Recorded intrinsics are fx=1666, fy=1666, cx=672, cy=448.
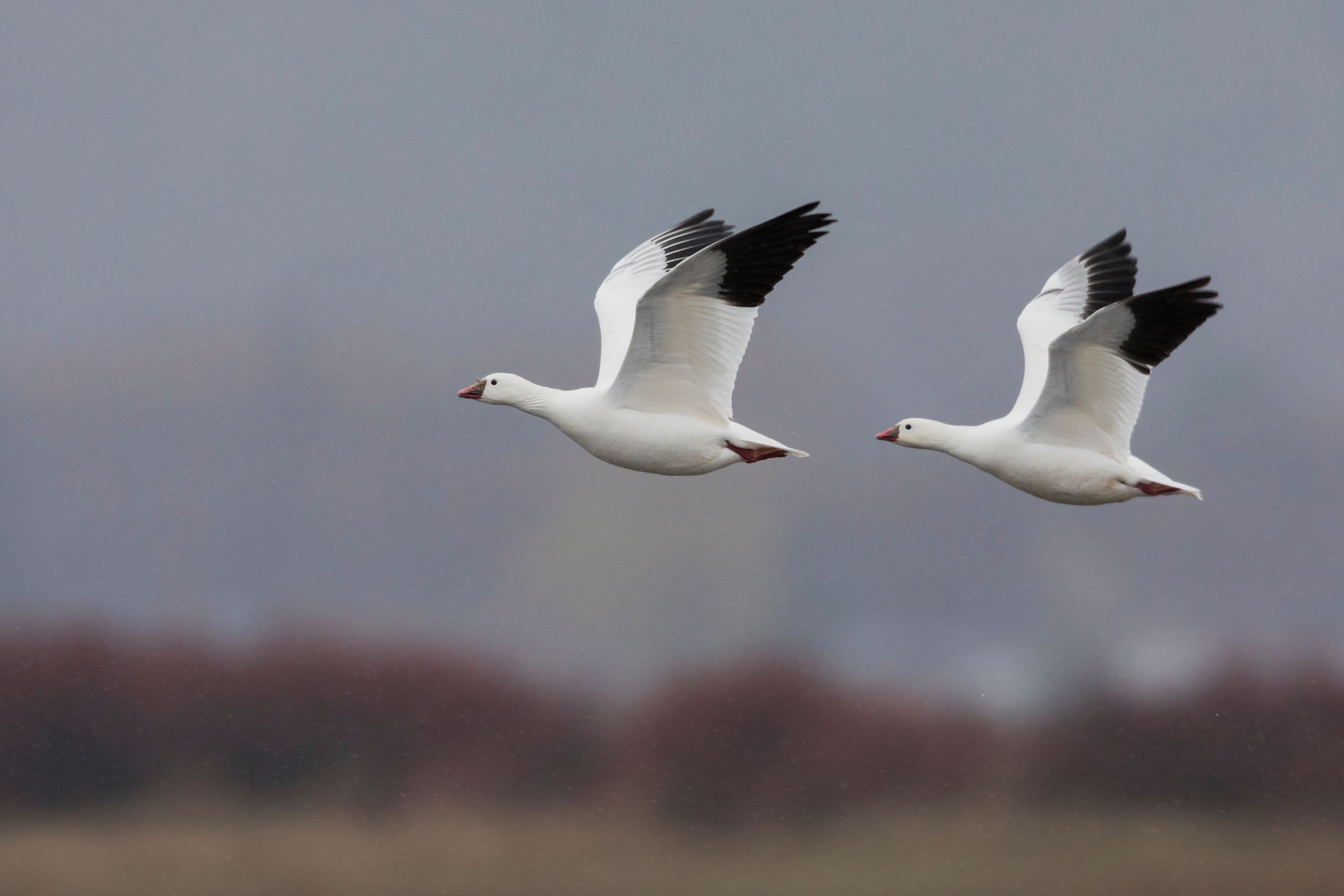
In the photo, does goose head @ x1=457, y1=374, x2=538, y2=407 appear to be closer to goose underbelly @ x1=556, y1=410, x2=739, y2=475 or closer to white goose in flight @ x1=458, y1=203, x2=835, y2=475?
white goose in flight @ x1=458, y1=203, x2=835, y2=475

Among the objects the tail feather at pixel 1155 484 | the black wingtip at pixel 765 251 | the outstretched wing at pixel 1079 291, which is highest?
the outstretched wing at pixel 1079 291

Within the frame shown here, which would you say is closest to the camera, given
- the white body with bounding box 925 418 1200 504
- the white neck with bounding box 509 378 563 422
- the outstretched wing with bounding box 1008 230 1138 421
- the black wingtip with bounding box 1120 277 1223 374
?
the black wingtip with bounding box 1120 277 1223 374

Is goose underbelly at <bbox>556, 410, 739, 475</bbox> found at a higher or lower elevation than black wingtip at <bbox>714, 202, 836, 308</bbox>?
lower

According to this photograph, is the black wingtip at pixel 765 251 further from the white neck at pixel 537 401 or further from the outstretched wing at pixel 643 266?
the outstretched wing at pixel 643 266

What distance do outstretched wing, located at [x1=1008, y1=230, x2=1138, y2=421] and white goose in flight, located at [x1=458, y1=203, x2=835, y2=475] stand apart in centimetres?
262

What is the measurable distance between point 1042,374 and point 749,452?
236 centimetres

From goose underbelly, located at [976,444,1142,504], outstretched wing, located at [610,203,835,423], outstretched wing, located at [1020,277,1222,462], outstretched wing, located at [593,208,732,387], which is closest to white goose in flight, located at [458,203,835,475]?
outstretched wing, located at [610,203,835,423]

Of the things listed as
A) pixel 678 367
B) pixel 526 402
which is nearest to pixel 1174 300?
pixel 678 367

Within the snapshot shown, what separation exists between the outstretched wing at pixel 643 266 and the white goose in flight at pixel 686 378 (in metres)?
0.82

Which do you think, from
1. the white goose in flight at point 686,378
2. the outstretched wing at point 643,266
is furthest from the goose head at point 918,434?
the outstretched wing at point 643,266

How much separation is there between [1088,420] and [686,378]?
255 centimetres

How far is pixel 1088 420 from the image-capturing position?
10484 millimetres

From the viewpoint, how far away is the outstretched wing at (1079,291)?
12055 mm

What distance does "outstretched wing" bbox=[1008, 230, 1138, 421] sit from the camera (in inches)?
475
